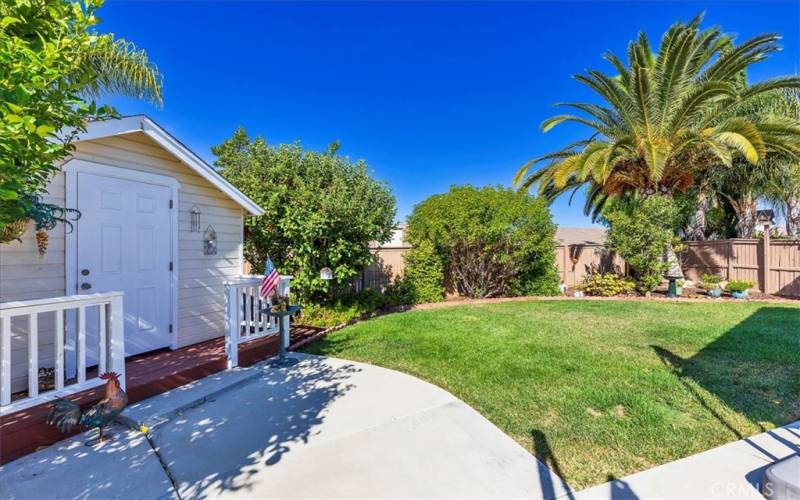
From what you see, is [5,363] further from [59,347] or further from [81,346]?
[81,346]

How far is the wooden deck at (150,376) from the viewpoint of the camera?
106 inches

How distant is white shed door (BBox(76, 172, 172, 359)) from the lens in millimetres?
4020

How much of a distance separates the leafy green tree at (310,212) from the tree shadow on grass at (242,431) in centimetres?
299

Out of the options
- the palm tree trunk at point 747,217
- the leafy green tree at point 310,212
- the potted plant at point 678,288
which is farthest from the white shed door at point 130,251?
the palm tree trunk at point 747,217

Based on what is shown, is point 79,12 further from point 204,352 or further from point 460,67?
point 460,67

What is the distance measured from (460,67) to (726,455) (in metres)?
11.2

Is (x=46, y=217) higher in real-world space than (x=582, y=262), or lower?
higher

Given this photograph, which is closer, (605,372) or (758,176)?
(605,372)

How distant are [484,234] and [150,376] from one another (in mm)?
7602

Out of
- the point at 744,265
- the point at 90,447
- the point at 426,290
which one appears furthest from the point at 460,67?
the point at 90,447

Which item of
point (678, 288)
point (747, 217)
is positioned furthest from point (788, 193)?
point (678, 288)

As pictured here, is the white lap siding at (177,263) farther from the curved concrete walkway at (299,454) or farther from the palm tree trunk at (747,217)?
the palm tree trunk at (747,217)

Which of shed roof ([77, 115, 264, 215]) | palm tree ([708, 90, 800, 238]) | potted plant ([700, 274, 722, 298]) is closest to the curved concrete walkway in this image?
shed roof ([77, 115, 264, 215])

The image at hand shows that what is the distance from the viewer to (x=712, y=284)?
34.7 feet
